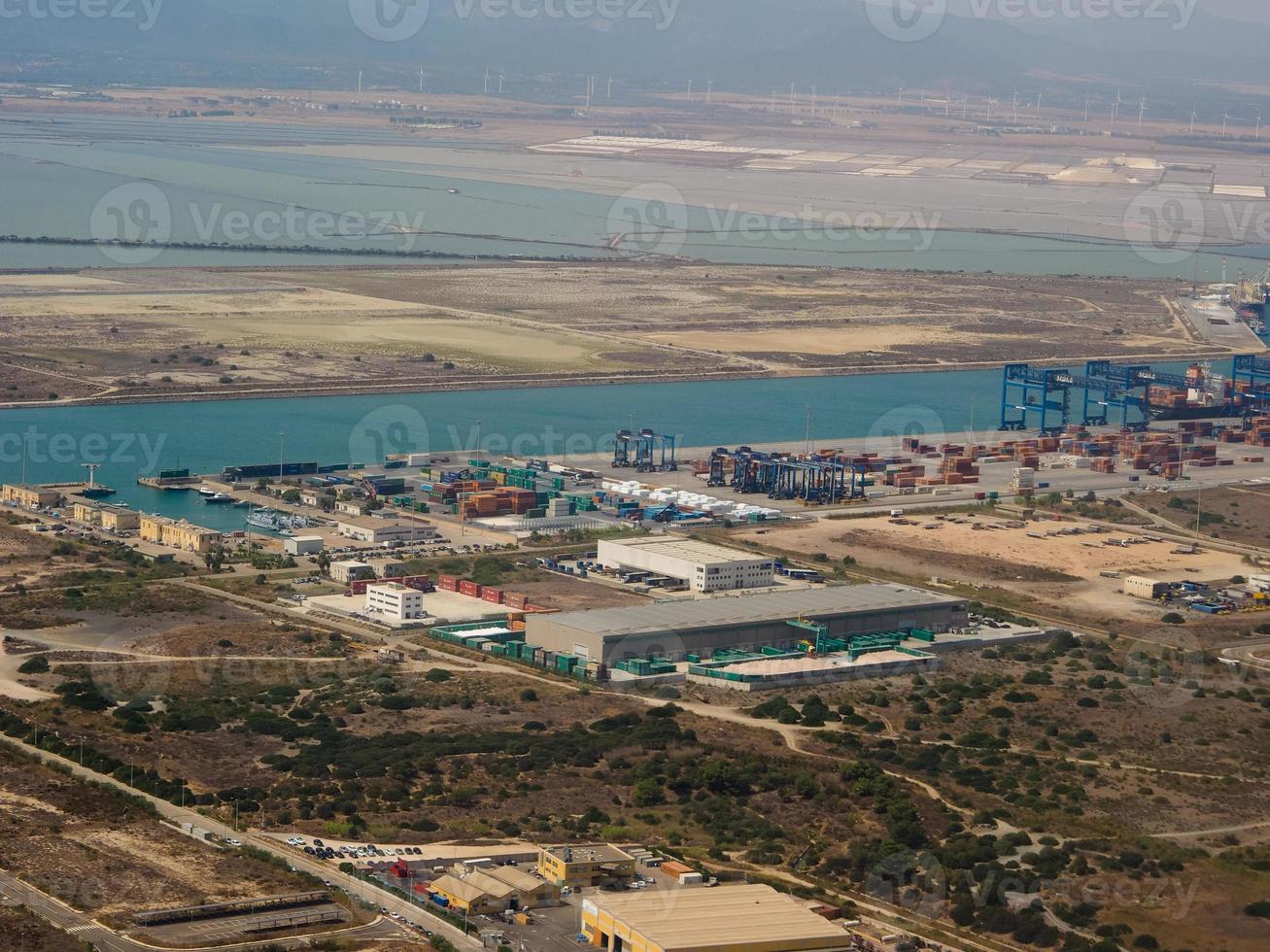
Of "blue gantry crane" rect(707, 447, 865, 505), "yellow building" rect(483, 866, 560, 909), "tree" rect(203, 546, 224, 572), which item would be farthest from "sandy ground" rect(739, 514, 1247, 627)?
"yellow building" rect(483, 866, 560, 909)

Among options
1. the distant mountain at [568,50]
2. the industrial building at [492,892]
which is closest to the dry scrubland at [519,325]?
the industrial building at [492,892]

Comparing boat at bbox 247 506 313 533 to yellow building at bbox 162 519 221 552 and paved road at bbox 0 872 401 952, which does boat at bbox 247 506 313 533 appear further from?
paved road at bbox 0 872 401 952

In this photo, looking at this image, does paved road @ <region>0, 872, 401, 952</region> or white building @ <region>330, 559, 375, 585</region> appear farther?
white building @ <region>330, 559, 375, 585</region>

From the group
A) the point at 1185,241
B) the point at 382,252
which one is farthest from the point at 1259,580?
the point at 1185,241

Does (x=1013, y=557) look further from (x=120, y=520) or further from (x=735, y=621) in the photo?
(x=120, y=520)

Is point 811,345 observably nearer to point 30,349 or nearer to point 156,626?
point 30,349
